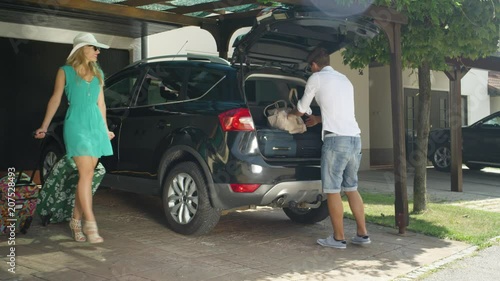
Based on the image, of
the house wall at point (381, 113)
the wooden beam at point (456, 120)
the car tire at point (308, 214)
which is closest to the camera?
the car tire at point (308, 214)

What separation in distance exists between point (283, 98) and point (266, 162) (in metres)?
0.98

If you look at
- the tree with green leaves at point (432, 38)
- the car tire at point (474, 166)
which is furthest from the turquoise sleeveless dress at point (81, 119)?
the car tire at point (474, 166)

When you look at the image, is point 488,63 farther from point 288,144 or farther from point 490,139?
point 288,144

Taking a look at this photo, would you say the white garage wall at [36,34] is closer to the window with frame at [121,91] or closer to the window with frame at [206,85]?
the window with frame at [121,91]

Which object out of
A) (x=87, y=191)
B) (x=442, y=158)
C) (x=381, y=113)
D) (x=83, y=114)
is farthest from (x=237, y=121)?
(x=381, y=113)

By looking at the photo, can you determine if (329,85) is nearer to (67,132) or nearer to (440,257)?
(440,257)

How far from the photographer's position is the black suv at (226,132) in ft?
19.0

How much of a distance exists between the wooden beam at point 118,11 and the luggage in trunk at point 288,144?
3495mm

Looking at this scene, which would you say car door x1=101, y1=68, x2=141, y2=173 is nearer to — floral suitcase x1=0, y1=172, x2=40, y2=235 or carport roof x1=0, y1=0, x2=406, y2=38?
carport roof x1=0, y1=0, x2=406, y2=38

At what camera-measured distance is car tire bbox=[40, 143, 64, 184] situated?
310 inches

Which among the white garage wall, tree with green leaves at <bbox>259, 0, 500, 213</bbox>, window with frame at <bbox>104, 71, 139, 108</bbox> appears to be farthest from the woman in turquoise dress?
the white garage wall

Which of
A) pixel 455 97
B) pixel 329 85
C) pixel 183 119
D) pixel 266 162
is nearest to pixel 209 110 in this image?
pixel 183 119

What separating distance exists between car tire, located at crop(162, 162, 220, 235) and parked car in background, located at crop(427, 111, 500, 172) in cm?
1045

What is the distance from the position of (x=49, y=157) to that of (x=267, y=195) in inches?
147
